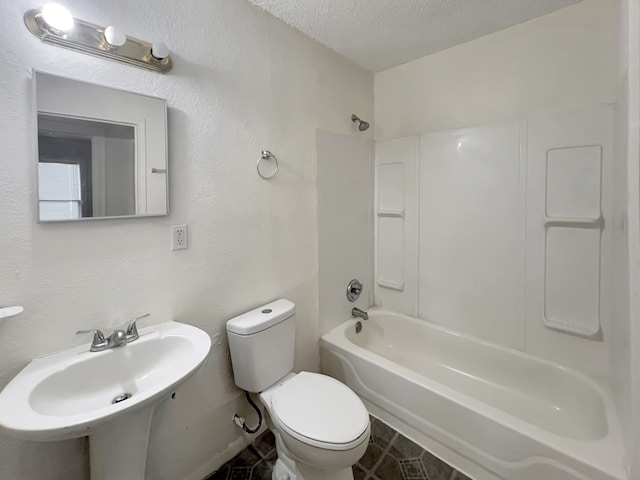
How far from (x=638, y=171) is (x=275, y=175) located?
1.48 meters

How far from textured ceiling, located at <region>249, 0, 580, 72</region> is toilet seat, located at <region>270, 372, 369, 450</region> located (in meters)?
1.96

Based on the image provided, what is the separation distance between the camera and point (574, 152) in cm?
157

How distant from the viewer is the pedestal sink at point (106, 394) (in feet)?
2.36

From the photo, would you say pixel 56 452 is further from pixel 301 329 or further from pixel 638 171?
pixel 638 171

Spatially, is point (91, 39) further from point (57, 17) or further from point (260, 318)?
point (260, 318)

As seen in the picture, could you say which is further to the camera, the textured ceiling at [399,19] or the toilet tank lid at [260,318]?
the textured ceiling at [399,19]

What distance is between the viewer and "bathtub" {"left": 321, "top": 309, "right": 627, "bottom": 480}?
120 cm

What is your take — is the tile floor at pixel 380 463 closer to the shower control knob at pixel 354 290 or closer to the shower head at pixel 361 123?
the shower control knob at pixel 354 290

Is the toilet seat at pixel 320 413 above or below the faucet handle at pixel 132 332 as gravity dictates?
below

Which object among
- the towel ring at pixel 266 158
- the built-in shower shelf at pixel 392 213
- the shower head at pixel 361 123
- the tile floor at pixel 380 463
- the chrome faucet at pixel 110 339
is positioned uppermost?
the shower head at pixel 361 123

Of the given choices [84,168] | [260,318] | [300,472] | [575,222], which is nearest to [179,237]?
[84,168]

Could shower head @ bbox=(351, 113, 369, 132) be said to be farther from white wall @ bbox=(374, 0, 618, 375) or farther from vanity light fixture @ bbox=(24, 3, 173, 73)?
vanity light fixture @ bbox=(24, 3, 173, 73)

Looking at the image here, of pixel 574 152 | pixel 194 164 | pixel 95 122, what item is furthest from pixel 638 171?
pixel 95 122

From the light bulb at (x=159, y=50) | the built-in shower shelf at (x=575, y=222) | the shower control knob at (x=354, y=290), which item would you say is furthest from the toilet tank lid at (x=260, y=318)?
the built-in shower shelf at (x=575, y=222)
